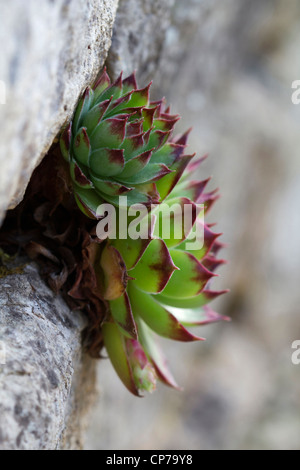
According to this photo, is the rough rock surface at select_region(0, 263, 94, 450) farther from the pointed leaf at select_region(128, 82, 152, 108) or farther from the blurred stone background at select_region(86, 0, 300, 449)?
the blurred stone background at select_region(86, 0, 300, 449)

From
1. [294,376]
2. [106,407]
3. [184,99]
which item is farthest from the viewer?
[294,376]


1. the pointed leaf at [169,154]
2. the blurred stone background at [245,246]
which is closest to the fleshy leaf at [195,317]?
the pointed leaf at [169,154]

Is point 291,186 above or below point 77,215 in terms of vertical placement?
above

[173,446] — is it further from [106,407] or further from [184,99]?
[184,99]

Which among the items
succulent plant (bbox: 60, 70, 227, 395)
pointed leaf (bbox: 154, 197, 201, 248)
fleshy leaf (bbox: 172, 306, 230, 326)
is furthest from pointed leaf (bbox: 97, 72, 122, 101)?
fleshy leaf (bbox: 172, 306, 230, 326)

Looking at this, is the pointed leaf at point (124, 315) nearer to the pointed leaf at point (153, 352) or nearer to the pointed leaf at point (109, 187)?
the pointed leaf at point (153, 352)

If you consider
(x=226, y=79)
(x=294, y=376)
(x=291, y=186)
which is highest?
(x=226, y=79)

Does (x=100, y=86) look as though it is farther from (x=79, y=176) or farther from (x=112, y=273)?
(x=112, y=273)
